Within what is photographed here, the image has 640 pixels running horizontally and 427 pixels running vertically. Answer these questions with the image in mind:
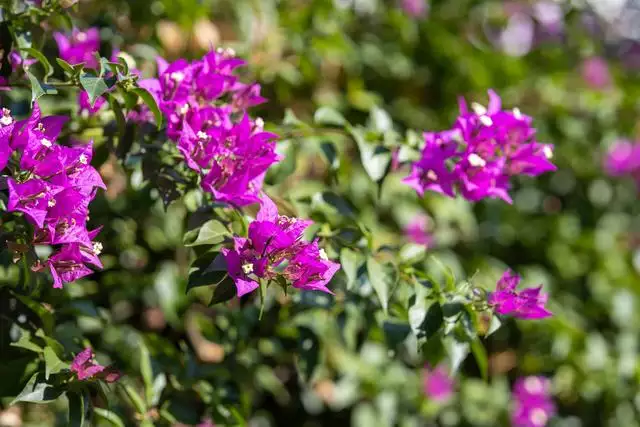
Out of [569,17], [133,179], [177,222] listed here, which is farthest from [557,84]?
[133,179]

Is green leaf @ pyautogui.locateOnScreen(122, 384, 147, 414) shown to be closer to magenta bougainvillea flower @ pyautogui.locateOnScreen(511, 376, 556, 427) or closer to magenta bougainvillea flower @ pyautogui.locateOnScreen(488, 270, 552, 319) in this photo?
magenta bougainvillea flower @ pyautogui.locateOnScreen(488, 270, 552, 319)

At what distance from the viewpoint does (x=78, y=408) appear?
1.06 m

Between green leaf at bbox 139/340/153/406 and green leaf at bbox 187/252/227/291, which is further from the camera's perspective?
green leaf at bbox 139/340/153/406

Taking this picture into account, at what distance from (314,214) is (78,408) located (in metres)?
0.53

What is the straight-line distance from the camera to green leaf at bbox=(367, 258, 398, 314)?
1.18 meters

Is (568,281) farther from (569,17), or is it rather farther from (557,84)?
(569,17)

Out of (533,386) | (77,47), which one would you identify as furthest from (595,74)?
(77,47)

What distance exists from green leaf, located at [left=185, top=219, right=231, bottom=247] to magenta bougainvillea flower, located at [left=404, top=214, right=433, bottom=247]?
106 centimetres

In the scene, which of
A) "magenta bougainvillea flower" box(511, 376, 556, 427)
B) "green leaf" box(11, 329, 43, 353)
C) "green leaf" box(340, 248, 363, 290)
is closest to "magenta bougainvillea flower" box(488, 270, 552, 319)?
"green leaf" box(340, 248, 363, 290)

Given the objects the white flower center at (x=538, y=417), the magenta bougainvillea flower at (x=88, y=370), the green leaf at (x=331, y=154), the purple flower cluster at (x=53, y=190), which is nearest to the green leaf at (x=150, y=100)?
the purple flower cluster at (x=53, y=190)

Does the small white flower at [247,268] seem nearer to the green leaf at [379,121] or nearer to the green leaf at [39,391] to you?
the green leaf at [39,391]

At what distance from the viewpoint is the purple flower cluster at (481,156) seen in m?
1.23

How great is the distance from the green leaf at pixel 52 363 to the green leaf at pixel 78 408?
0.16ft

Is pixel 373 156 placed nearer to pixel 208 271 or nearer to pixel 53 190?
pixel 208 271
